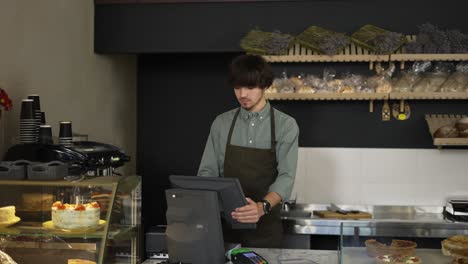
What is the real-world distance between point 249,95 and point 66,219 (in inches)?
46.9

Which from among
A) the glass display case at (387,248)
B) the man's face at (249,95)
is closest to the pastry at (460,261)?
the glass display case at (387,248)

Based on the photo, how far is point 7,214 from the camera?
2684 millimetres

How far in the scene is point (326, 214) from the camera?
182 inches

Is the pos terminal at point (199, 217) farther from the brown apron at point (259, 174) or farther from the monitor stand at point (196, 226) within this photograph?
the brown apron at point (259, 174)

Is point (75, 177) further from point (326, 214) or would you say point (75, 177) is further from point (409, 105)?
point (409, 105)

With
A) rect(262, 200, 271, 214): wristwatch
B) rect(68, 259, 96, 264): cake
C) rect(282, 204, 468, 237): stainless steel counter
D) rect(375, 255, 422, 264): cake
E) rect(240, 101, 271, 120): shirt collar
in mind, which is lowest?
rect(282, 204, 468, 237): stainless steel counter

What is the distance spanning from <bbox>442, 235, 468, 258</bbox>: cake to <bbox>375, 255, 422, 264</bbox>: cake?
5.1 inches

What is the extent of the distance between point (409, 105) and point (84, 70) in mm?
2326

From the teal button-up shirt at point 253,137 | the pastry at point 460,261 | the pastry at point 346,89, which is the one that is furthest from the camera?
the pastry at point 346,89

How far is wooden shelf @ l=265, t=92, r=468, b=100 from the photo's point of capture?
4.62 meters

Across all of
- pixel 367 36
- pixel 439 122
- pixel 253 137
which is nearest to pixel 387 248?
pixel 253 137

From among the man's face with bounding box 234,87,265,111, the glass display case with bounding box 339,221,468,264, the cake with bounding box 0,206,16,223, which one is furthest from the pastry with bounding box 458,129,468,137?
the cake with bounding box 0,206,16,223

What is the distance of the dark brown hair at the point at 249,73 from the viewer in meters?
3.33

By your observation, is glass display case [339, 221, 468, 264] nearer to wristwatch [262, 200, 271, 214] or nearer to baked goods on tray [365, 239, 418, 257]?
baked goods on tray [365, 239, 418, 257]
